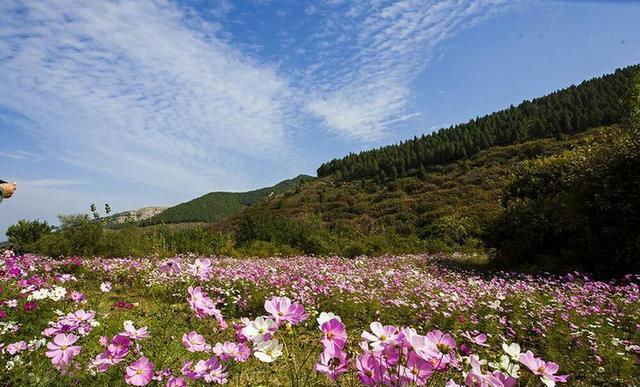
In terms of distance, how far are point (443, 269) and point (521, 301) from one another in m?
4.88

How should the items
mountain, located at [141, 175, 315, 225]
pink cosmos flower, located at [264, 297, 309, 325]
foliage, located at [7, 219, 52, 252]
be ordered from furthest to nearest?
mountain, located at [141, 175, 315, 225]
foliage, located at [7, 219, 52, 252]
pink cosmos flower, located at [264, 297, 309, 325]

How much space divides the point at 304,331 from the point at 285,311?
377 cm

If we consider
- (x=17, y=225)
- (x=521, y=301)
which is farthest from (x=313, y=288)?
(x=17, y=225)

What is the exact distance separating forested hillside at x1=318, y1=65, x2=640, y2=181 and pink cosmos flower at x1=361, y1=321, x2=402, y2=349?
2684 inches

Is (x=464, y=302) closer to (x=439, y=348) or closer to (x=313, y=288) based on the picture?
(x=313, y=288)

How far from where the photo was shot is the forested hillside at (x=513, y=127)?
65.1 meters

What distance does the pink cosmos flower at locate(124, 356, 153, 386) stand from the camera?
1.52m

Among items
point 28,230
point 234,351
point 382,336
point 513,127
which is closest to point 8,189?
point 234,351

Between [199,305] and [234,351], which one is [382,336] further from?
[199,305]

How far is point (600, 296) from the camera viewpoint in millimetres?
6223

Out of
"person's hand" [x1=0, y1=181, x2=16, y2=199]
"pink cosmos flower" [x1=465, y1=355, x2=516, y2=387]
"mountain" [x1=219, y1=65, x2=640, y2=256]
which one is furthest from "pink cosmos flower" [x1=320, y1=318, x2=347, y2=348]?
"mountain" [x1=219, y1=65, x2=640, y2=256]

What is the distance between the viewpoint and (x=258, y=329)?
4.73 ft

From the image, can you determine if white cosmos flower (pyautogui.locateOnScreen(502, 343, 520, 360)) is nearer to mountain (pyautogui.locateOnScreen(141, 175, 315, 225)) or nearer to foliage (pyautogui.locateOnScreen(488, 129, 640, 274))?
foliage (pyautogui.locateOnScreen(488, 129, 640, 274))

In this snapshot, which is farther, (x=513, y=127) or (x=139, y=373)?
(x=513, y=127)
